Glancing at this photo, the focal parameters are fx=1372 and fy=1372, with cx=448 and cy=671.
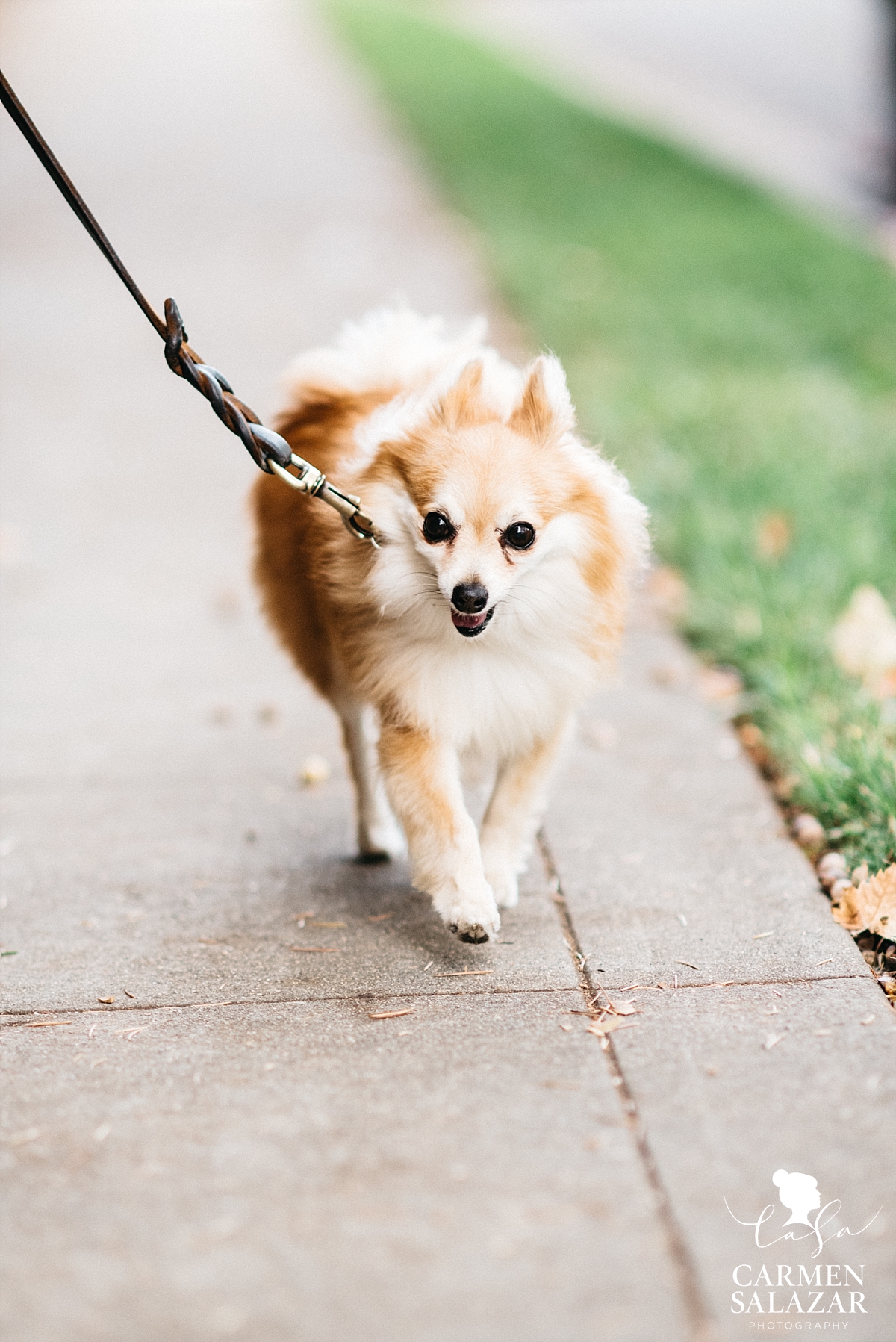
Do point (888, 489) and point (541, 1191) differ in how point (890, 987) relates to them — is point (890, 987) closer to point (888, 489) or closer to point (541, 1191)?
point (541, 1191)

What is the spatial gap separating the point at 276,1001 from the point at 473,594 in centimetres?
99

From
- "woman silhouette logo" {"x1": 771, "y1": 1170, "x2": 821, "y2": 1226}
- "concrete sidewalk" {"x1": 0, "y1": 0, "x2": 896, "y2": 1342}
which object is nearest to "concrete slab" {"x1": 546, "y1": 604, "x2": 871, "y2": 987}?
"concrete sidewalk" {"x1": 0, "y1": 0, "x2": 896, "y2": 1342}

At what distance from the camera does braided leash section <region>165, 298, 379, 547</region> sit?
2.99 metres

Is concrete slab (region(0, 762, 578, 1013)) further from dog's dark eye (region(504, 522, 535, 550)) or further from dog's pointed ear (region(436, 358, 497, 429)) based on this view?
dog's pointed ear (region(436, 358, 497, 429))

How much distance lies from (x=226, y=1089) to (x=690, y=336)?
621 centimetres

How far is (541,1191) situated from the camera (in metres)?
2.36

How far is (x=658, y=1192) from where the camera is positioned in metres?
2.34

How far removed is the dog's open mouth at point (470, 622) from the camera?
2.83 metres

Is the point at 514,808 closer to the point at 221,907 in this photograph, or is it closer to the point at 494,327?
the point at 221,907

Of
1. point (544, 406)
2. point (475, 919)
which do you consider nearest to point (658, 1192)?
point (475, 919)

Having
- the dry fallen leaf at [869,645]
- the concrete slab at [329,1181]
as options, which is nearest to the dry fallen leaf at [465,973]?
the concrete slab at [329,1181]

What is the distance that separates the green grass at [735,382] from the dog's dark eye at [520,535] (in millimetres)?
1224

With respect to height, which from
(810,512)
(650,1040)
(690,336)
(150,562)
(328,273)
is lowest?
(328,273)

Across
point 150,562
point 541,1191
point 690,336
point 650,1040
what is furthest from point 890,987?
point 690,336
